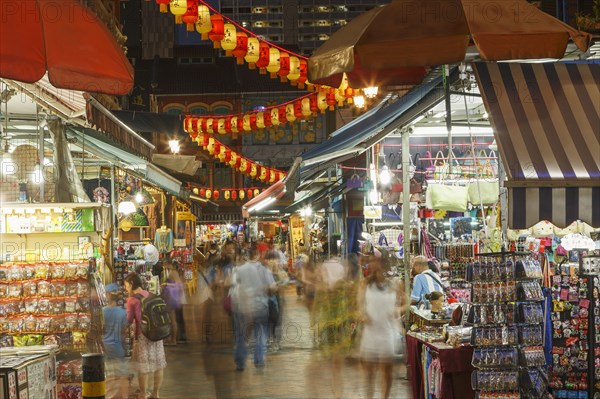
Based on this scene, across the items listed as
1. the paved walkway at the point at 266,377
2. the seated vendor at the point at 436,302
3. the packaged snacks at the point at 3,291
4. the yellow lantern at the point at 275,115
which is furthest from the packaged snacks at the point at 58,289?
the yellow lantern at the point at 275,115

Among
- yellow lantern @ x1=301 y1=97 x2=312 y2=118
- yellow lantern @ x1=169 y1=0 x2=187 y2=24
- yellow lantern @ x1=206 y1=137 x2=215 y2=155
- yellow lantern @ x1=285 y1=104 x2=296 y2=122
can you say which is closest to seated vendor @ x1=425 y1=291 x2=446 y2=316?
yellow lantern @ x1=169 y1=0 x2=187 y2=24

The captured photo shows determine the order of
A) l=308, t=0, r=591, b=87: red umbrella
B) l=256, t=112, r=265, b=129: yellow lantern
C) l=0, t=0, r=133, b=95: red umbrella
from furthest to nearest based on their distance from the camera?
l=256, t=112, r=265, b=129: yellow lantern
l=308, t=0, r=591, b=87: red umbrella
l=0, t=0, r=133, b=95: red umbrella

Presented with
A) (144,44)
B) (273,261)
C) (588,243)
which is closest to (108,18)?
(273,261)

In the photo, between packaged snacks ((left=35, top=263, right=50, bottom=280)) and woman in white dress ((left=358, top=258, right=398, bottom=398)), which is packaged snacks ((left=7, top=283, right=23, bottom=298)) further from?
woman in white dress ((left=358, top=258, right=398, bottom=398))

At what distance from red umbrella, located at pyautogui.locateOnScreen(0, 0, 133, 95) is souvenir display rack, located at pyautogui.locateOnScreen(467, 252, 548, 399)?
4.89m

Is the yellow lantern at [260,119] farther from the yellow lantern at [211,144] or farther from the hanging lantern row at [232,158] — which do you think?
the yellow lantern at [211,144]

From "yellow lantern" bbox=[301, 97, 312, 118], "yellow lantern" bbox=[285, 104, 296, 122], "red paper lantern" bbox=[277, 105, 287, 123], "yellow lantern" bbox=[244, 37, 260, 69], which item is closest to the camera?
"yellow lantern" bbox=[244, 37, 260, 69]

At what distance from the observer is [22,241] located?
41.3ft

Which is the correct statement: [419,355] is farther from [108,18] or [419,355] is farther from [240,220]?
[240,220]

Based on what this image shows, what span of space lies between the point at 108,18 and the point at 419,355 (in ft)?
88.9

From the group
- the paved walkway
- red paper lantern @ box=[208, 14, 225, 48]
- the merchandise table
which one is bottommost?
the paved walkway

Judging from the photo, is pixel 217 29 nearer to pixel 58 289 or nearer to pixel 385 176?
pixel 385 176

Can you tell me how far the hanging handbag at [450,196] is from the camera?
47.9 feet

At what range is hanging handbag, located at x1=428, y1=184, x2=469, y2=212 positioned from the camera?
1459 cm
